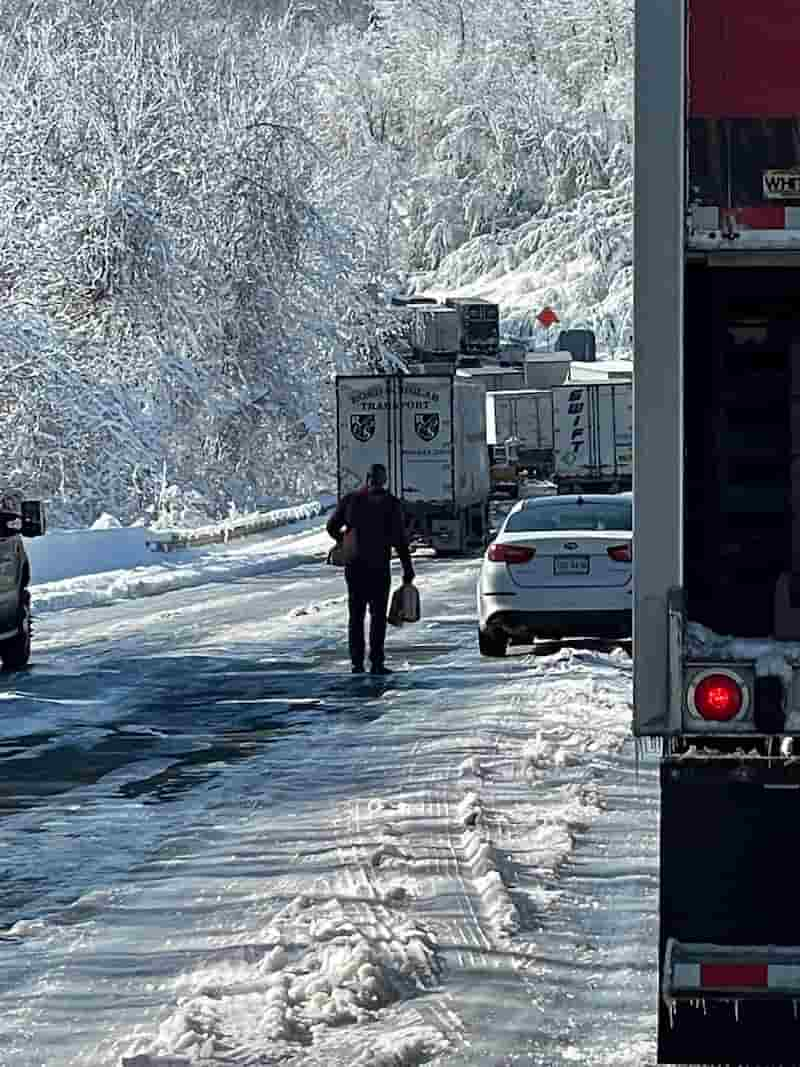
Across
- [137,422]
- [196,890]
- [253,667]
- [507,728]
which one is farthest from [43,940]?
[137,422]

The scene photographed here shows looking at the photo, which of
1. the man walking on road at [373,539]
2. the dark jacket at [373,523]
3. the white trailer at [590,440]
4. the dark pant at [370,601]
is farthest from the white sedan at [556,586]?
the white trailer at [590,440]

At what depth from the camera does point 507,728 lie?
1439 centimetres

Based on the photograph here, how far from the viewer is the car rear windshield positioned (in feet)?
67.7

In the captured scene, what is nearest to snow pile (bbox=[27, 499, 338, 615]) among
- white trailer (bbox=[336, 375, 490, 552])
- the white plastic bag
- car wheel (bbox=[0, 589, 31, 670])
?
white trailer (bbox=[336, 375, 490, 552])

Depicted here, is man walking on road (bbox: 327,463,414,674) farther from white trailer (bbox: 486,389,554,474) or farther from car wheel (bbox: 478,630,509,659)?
white trailer (bbox: 486,389,554,474)

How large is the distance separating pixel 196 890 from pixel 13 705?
8334 mm

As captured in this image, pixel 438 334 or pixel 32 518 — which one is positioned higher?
pixel 438 334

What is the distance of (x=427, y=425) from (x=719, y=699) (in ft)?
120

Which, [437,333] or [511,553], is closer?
[511,553]

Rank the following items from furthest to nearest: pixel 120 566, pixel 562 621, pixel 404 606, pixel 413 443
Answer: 1. pixel 413 443
2. pixel 120 566
3. pixel 562 621
4. pixel 404 606

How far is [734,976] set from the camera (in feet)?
17.0

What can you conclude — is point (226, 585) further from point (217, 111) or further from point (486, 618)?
point (217, 111)

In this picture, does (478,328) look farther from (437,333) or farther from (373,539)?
(373,539)

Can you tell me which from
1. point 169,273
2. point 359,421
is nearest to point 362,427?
point 359,421
